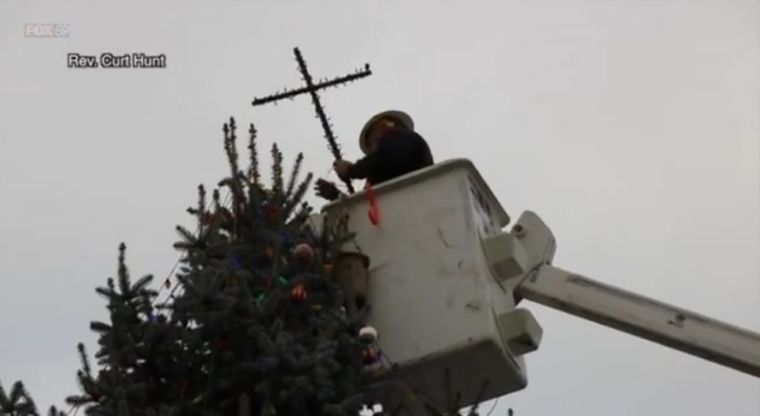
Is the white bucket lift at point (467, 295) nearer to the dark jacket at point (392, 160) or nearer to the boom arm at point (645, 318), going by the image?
the boom arm at point (645, 318)

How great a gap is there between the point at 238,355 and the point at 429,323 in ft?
3.80

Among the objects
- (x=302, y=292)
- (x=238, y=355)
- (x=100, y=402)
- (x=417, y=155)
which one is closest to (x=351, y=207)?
(x=417, y=155)

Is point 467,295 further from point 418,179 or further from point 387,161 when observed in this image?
point 387,161

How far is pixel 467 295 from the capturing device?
6590 mm

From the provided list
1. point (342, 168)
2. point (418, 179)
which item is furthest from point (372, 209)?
point (342, 168)

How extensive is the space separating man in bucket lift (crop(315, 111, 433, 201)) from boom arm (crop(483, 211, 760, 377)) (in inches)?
29.1

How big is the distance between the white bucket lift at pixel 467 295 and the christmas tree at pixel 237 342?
0.22 m

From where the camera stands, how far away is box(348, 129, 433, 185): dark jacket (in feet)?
24.5

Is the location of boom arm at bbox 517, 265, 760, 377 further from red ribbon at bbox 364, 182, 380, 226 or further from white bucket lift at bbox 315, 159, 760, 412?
red ribbon at bbox 364, 182, 380, 226

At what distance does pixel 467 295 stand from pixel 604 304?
2.69 feet

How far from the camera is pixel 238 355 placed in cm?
586

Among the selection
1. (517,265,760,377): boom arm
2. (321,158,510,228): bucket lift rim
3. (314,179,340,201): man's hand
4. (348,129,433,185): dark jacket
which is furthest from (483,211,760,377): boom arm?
(314,179,340,201): man's hand

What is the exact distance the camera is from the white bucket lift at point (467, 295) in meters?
6.56

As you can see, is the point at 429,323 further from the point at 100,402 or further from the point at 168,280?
the point at 100,402
